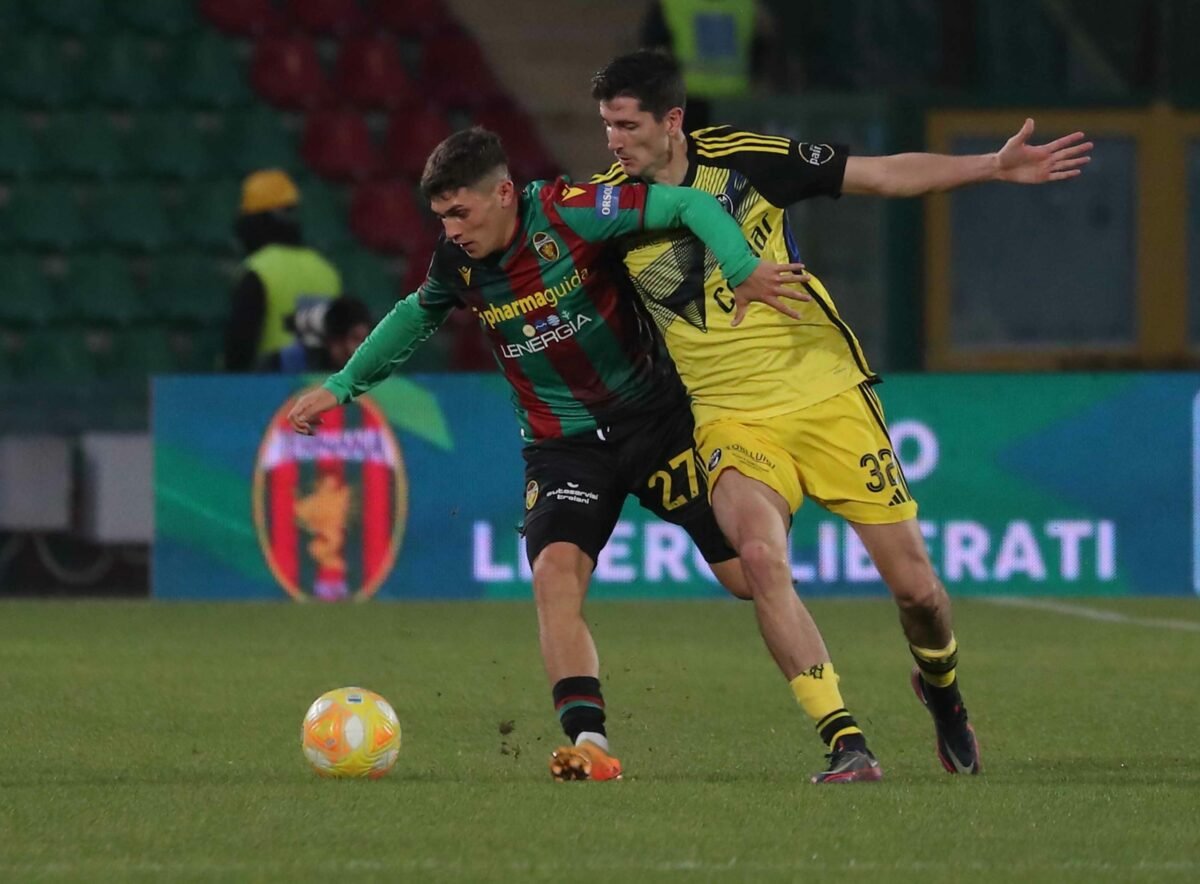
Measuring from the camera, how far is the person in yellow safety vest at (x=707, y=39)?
14.7m

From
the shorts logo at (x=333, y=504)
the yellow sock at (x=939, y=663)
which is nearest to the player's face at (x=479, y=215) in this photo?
the yellow sock at (x=939, y=663)

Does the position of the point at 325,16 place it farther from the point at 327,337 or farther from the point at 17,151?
the point at 327,337

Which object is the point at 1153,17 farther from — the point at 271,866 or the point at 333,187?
the point at 271,866

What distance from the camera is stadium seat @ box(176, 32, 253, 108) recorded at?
15.6 m

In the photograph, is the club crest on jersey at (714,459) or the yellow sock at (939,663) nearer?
the club crest on jersey at (714,459)

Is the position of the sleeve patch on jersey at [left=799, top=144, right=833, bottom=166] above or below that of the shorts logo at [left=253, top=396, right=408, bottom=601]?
above

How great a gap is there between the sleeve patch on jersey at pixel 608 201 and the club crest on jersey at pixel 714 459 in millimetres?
628

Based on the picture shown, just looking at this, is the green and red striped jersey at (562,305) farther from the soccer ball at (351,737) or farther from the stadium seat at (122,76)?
the stadium seat at (122,76)

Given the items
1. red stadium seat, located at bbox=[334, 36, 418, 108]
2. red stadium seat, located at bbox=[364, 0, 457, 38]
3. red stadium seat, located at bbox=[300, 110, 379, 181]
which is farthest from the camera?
red stadium seat, located at bbox=[364, 0, 457, 38]

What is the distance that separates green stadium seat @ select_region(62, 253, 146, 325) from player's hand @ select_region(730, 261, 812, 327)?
30.5 ft

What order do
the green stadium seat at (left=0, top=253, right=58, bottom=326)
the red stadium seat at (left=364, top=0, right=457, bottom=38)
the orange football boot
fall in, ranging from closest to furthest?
the orange football boot → the green stadium seat at (left=0, top=253, right=58, bottom=326) → the red stadium seat at (left=364, top=0, right=457, bottom=38)

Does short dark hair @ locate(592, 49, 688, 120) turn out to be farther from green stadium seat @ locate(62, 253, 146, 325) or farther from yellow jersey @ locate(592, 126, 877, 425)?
green stadium seat @ locate(62, 253, 146, 325)

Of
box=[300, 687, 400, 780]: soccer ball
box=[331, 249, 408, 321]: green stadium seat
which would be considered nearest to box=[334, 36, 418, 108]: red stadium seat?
box=[331, 249, 408, 321]: green stadium seat

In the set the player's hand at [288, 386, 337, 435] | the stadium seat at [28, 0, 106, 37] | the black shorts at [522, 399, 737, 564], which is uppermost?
the stadium seat at [28, 0, 106, 37]
